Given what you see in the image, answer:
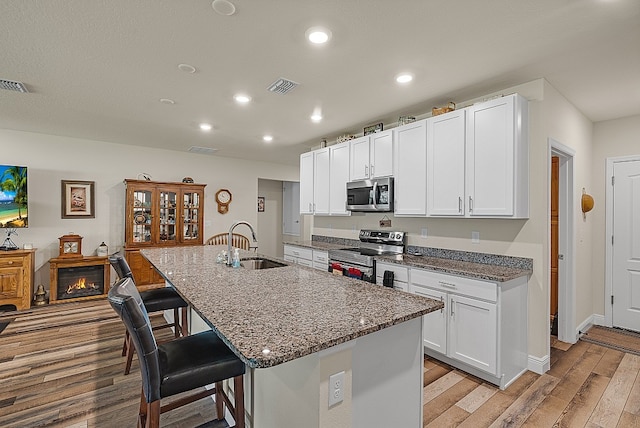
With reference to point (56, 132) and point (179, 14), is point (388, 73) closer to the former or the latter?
point (179, 14)

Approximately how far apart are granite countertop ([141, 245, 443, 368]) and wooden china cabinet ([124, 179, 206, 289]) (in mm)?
3401

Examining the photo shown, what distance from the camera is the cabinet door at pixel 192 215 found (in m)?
5.79

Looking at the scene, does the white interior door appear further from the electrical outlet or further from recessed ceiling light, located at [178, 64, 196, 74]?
recessed ceiling light, located at [178, 64, 196, 74]

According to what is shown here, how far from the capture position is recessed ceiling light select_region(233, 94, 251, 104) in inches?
128

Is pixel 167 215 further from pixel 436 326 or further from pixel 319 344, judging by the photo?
pixel 319 344

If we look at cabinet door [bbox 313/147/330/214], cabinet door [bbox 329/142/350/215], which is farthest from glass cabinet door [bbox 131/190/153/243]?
cabinet door [bbox 329/142/350/215]

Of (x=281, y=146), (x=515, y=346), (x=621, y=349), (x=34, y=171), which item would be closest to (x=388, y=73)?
(x=515, y=346)

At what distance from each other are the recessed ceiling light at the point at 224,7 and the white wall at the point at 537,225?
2519 mm

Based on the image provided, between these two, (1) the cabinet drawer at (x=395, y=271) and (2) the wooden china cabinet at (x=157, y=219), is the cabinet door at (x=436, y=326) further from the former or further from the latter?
(2) the wooden china cabinet at (x=157, y=219)

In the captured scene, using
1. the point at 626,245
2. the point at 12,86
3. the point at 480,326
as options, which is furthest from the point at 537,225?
the point at 12,86

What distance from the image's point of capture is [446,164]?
3.12m

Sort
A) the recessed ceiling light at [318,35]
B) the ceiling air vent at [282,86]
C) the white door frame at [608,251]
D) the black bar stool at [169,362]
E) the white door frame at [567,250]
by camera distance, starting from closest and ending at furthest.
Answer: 1. the black bar stool at [169,362]
2. the recessed ceiling light at [318,35]
3. the ceiling air vent at [282,86]
4. the white door frame at [567,250]
5. the white door frame at [608,251]

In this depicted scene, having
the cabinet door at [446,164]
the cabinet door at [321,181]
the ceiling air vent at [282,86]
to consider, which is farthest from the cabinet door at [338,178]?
the ceiling air vent at [282,86]

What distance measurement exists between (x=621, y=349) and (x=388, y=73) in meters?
3.63
